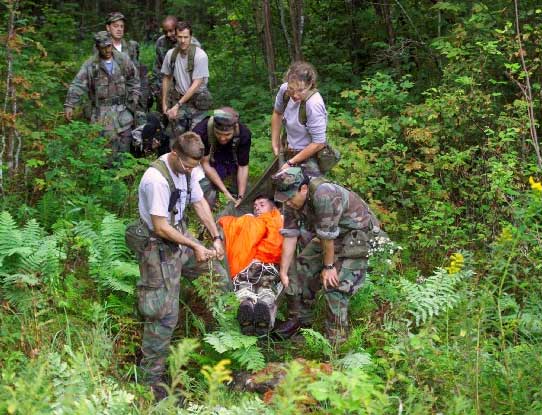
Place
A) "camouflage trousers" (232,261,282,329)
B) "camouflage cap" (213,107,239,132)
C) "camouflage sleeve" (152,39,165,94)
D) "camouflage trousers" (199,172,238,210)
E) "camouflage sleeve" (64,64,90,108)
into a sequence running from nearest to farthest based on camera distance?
"camouflage trousers" (232,261,282,329)
"camouflage cap" (213,107,239,132)
"camouflage trousers" (199,172,238,210)
"camouflage sleeve" (64,64,90,108)
"camouflage sleeve" (152,39,165,94)

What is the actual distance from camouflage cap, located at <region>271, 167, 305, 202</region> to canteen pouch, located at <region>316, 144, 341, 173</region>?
1.40 meters

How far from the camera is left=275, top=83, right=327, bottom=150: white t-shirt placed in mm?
7125

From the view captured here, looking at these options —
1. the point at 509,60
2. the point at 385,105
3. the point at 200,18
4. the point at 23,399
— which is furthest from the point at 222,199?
the point at 200,18

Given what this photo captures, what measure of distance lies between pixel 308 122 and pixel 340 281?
1.67 meters

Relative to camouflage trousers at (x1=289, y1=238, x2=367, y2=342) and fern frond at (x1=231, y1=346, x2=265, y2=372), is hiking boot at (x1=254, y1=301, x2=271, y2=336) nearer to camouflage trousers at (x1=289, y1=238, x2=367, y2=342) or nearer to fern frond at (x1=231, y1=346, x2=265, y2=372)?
fern frond at (x1=231, y1=346, x2=265, y2=372)

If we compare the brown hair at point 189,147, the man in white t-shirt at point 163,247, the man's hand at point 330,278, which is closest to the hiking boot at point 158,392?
the man in white t-shirt at point 163,247

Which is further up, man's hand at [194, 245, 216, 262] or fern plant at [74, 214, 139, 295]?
man's hand at [194, 245, 216, 262]

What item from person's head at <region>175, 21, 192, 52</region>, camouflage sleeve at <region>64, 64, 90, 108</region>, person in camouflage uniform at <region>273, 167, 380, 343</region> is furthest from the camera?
camouflage sleeve at <region>64, 64, 90, 108</region>

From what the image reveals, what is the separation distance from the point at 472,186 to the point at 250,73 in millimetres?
6617

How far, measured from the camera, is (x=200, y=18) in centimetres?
2162

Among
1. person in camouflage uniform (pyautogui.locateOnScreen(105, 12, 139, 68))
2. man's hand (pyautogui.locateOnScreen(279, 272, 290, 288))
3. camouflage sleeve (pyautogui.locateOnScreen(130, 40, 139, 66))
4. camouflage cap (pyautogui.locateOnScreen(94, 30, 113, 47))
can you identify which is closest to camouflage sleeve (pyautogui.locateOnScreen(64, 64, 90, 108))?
camouflage cap (pyautogui.locateOnScreen(94, 30, 113, 47))

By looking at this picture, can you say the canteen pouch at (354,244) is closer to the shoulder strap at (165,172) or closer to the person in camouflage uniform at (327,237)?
the person in camouflage uniform at (327,237)

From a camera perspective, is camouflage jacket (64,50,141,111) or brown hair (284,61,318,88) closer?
brown hair (284,61,318,88)

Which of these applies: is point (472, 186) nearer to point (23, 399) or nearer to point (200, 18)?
point (23, 399)
